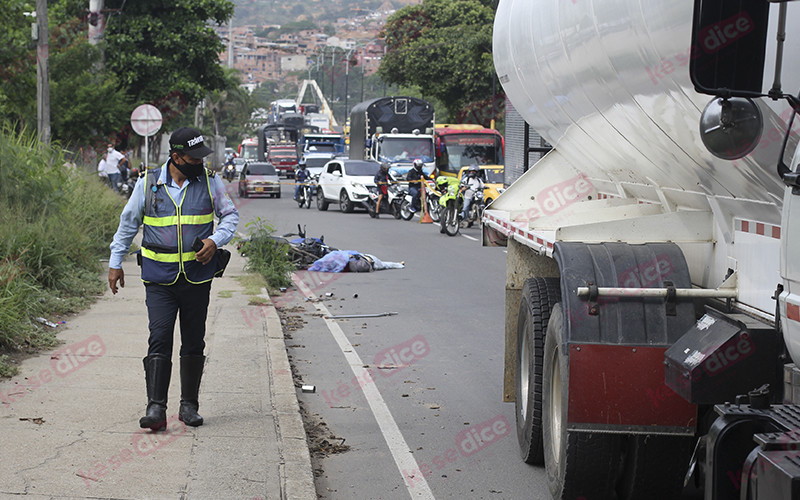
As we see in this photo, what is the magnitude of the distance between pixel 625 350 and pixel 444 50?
52.3 metres

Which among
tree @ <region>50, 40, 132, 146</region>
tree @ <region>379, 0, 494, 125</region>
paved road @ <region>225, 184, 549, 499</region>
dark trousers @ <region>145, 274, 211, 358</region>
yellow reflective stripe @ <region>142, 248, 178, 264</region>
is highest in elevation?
tree @ <region>379, 0, 494, 125</region>

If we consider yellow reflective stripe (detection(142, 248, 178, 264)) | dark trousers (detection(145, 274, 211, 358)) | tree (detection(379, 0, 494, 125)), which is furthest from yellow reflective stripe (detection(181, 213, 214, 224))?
tree (detection(379, 0, 494, 125))

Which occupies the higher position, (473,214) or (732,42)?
(732,42)

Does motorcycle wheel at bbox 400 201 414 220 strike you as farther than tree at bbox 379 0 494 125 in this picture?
No

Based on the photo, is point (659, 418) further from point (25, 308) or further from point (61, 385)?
point (25, 308)

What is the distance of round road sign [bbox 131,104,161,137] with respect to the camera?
71.9ft

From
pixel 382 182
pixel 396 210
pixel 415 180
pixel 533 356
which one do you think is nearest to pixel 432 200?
pixel 415 180

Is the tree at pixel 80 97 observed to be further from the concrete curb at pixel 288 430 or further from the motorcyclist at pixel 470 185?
the concrete curb at pixel 288 430

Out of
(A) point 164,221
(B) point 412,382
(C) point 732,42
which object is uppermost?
(C) point 732,42

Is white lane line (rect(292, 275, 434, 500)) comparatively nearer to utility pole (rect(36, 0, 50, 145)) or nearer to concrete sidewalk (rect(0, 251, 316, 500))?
concrete sidewalk (rect(0, 251, 316, 500))

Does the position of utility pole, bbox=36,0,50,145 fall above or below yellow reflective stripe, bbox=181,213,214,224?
above

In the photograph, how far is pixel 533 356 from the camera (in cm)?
586

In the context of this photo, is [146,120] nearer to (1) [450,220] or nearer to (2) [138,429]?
(1) [450,220]

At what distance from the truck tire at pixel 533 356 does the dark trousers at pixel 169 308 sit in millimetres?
1987
